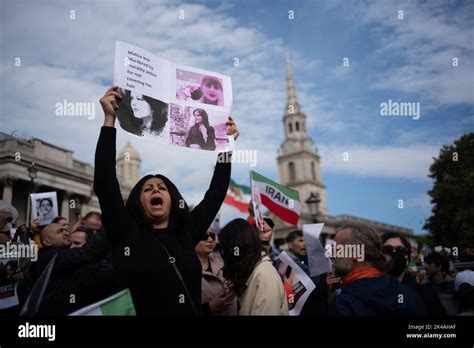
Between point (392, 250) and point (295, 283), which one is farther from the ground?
point (392, 250)

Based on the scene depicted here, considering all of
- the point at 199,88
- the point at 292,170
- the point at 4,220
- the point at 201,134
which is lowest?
the point at 4,220

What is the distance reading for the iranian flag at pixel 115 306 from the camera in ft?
9.59

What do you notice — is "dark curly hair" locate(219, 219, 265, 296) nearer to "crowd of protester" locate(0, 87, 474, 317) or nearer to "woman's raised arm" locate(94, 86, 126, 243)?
"crowd of protester" locate(0, 87, 474, 317)

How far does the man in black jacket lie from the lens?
3.52m

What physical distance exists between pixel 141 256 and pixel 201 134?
1382 millimetres

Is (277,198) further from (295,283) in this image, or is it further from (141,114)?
(141,114)

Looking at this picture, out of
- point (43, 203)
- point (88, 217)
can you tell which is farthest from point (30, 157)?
point (88, 217)

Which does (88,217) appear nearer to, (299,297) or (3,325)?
(3,325)

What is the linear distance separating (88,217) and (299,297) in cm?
379

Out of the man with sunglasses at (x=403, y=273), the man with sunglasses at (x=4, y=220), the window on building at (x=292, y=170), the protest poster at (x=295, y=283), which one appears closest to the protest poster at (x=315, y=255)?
the protest poster at (x=295, y=283)

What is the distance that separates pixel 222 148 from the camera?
4.17 metres

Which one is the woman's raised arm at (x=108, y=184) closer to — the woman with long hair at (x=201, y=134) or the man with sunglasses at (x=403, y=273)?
the woman with long hair at (x=201, y=134)

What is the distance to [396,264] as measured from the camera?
187 inches

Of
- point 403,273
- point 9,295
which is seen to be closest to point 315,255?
point 403,273
